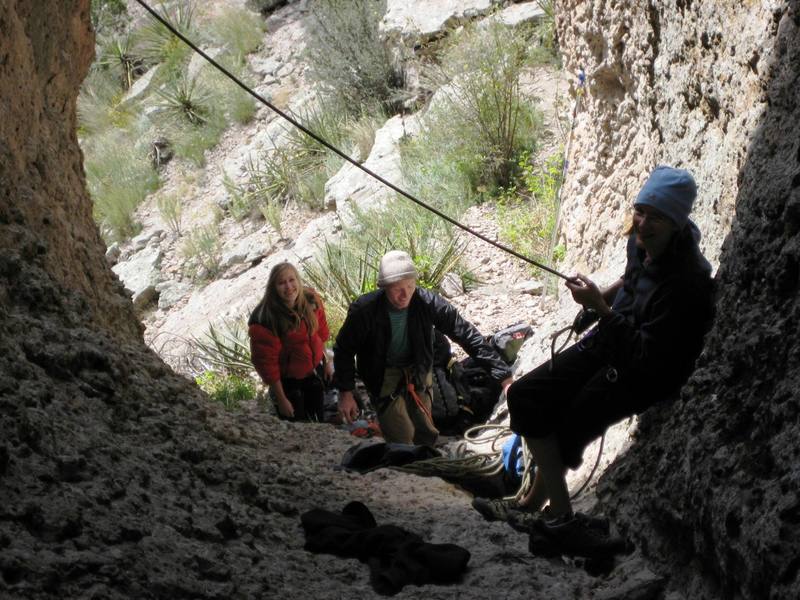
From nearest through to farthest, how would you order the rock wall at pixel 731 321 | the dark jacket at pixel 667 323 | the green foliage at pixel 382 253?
the rock wall at pixel 731 321 < the dark jacket at pixel 667 323 < the green foliage at pixel 382 253

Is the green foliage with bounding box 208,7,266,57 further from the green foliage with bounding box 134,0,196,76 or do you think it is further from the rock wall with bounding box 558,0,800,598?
the rock wall with bounding box 558,0,800,598

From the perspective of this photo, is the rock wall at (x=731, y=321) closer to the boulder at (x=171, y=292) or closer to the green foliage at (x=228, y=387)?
the green foliage at (x=228, y=387)

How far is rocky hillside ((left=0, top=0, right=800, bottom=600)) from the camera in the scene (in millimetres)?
2596

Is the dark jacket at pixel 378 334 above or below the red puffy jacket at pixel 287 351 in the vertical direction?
below

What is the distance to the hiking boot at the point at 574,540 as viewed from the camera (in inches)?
133

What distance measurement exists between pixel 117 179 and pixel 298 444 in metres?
13.3

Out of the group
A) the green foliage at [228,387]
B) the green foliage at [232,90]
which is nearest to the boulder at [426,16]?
the green foliage at [232,90]

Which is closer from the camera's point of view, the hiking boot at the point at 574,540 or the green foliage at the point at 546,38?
the hiking boot at the point at 574,540

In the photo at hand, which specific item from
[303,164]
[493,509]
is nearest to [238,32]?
[303,164]

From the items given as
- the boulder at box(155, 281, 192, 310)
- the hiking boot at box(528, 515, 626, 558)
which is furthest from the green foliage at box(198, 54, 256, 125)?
the hiking boot at box(528, 515, 626, 558)

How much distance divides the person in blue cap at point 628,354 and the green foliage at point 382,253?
18.2 ft

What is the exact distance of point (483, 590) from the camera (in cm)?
321

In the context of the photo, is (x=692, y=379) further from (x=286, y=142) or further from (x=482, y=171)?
(x=286, y=142)

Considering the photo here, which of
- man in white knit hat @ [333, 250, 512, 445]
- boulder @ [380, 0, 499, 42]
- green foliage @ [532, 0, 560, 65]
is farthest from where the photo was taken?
boulder @ [380, 0, 499, 42]
